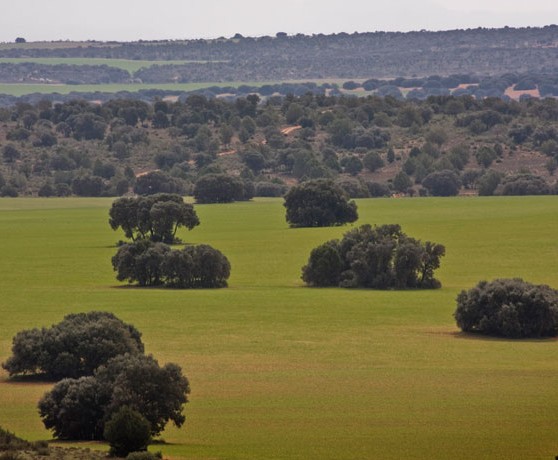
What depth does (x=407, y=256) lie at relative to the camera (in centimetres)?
6856

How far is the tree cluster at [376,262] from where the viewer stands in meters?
69.2

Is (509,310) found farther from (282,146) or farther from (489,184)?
(282,146)

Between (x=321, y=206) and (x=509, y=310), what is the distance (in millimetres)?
43246

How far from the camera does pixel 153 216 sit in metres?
84.6

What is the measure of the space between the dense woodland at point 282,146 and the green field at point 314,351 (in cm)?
4232

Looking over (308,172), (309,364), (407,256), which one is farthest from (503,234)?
(308,172)

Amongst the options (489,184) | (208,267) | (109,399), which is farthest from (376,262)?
(489,184)

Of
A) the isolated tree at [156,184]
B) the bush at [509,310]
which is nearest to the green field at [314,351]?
the bush at [509,310]

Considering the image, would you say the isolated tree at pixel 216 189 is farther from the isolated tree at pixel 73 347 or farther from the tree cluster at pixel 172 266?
the isolated tree at pixel 73 347

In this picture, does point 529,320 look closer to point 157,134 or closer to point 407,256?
point 407,256

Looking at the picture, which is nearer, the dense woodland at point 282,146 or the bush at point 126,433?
the bush at point 126,433

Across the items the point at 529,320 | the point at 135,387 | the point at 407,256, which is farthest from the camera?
the point at 407,256

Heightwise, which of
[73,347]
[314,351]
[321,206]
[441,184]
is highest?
[73,347]

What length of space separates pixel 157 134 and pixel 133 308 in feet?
361
